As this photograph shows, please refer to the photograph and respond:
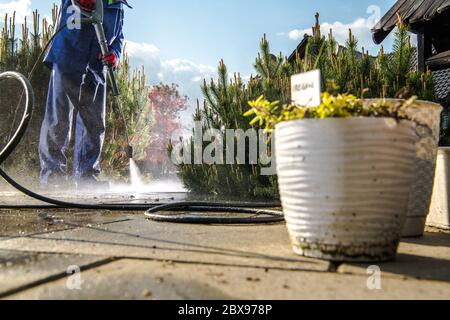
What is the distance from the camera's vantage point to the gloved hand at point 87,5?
21.1 ft

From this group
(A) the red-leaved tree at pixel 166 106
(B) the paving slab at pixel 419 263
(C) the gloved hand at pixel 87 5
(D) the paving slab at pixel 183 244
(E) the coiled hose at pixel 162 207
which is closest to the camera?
(B) the paving slab at pixel 419 263

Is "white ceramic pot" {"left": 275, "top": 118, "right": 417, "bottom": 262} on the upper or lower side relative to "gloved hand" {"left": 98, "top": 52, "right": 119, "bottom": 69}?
lower

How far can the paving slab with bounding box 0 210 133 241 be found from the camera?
87.3 inches

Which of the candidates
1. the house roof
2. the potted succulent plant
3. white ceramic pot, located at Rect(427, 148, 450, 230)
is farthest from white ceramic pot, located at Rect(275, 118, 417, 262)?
the house roof

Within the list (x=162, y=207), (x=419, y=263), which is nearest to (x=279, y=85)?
(x=162, y=207)

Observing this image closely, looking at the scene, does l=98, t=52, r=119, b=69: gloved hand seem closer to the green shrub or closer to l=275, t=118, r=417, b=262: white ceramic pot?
the green shrub

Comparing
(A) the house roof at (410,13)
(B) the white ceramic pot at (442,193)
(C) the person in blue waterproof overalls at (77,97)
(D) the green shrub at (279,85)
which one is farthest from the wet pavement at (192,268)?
(C) the person in blue waterproof overalls at (77,97)

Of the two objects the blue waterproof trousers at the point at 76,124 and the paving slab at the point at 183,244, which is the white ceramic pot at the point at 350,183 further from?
the blue waterproof trousers at the point at 76,124

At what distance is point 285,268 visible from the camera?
55.6 inches

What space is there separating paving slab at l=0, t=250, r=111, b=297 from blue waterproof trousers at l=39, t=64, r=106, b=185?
5742mm

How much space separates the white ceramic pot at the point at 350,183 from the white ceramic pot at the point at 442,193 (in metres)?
1.04

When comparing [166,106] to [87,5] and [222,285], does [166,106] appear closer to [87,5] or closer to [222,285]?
[87,5]

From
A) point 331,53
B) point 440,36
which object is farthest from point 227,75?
point 440,36

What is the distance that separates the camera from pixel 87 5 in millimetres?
6473
